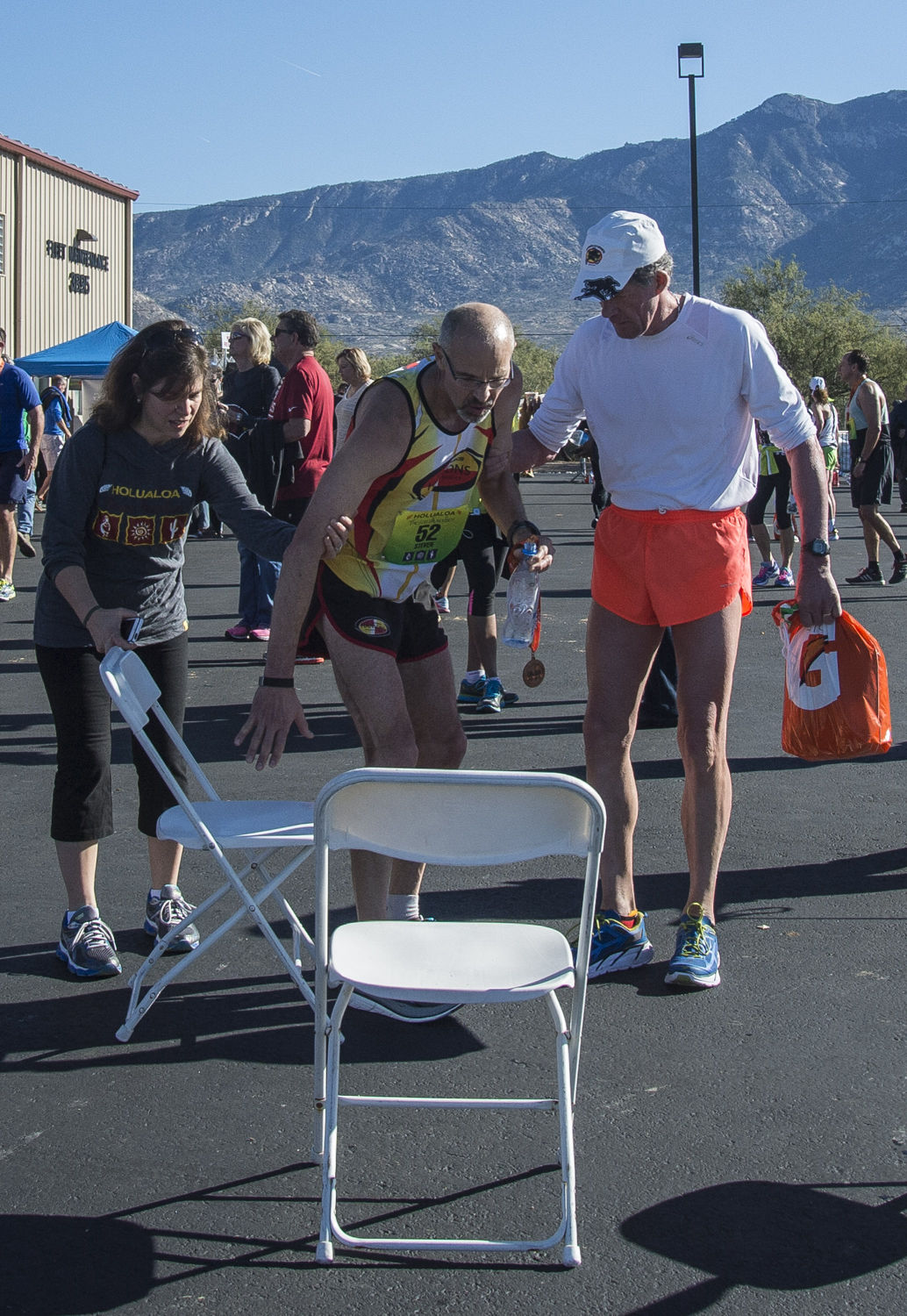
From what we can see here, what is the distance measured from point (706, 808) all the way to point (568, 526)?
683 inches

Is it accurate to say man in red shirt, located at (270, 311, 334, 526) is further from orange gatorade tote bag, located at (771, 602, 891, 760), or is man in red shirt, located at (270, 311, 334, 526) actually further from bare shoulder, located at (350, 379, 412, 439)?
bare shoulder, located at (350, 379, 412, 439)

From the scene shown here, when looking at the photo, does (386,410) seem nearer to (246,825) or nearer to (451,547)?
(451,547)

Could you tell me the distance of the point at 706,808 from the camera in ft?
12.9

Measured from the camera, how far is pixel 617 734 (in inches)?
157

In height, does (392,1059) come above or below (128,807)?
below

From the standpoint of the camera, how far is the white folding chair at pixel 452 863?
7.93ft

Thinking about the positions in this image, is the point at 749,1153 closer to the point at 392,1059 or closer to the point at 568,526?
the point at 392,1059

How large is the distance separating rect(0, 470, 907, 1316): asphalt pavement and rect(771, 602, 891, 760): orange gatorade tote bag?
61cm

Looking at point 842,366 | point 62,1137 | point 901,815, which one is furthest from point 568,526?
point 62,1137

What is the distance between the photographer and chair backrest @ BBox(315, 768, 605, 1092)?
2.41 metres

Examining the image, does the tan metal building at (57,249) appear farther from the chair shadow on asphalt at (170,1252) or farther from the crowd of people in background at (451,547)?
the chair shadow on asphalt at (170,1252)

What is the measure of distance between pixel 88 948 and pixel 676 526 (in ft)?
6.82

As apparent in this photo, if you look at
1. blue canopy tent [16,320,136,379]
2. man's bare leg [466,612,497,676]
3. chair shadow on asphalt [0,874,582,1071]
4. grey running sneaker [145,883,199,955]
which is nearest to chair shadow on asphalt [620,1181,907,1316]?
chair shadow on asphalt [0,874,582,1071]

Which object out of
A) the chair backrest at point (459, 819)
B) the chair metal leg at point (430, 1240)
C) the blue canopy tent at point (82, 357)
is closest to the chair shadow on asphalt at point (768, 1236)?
the chair metal leg at point (430, 1240)
